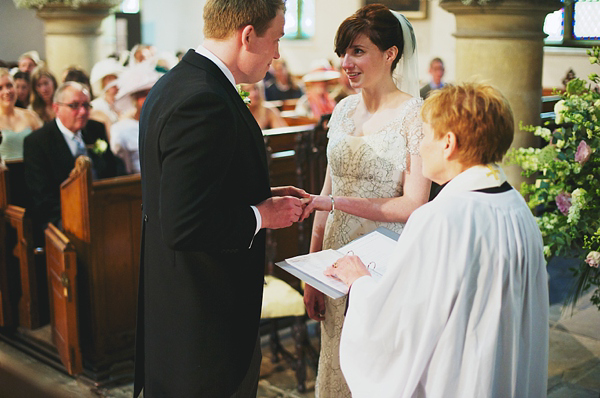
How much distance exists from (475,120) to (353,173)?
3.34 feet

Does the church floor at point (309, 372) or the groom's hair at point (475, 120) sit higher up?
the groom's hair at point (475, 120)

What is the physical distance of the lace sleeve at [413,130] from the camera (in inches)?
99.3

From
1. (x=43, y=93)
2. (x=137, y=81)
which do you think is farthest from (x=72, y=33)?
(x=137, y=81)

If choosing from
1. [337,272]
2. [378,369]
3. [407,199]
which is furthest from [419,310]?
[407,199]

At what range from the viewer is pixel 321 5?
628 inches

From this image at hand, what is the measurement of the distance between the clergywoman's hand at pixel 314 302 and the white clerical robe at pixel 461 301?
3.04 ft

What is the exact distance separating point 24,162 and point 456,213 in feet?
12.4

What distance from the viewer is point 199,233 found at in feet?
6.04

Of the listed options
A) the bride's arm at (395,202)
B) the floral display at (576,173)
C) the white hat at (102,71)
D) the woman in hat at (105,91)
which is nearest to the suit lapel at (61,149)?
the woman in hat at (105,91)

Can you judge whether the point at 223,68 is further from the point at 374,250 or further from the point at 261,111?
the point at 261,111

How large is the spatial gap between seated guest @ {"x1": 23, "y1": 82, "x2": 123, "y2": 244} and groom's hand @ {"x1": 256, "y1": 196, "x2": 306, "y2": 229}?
2.95 m

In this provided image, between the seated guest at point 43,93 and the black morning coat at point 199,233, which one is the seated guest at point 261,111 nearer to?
the seated guest at point 43,93

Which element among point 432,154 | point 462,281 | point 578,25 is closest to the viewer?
point 462,281

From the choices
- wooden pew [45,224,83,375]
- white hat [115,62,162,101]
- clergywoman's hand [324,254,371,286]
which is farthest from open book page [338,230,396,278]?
white hat [115,62,162,101]
